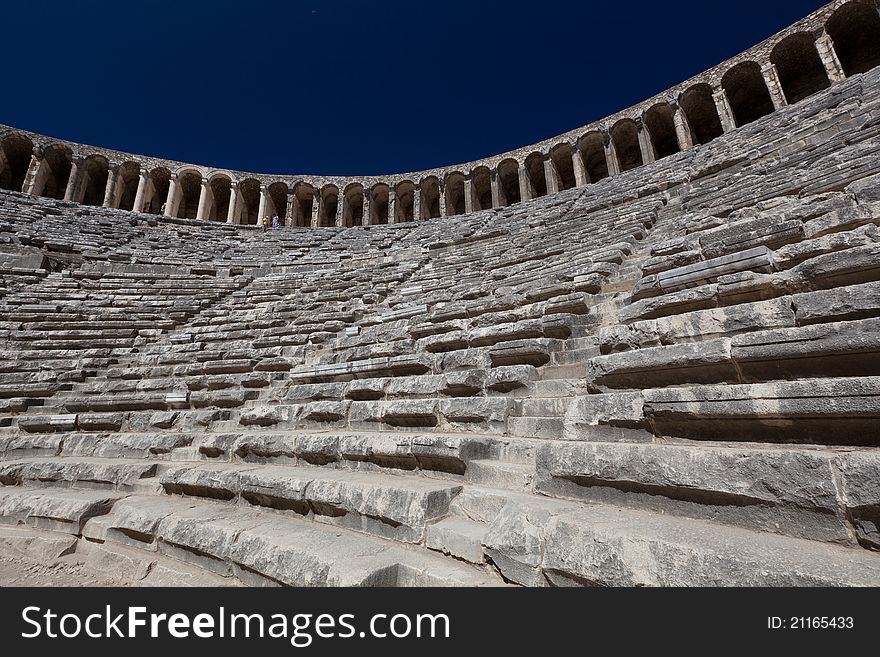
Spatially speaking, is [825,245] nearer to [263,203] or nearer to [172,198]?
[263,203]

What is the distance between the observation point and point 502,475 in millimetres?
2848

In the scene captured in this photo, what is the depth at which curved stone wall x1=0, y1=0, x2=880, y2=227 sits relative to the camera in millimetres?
16109

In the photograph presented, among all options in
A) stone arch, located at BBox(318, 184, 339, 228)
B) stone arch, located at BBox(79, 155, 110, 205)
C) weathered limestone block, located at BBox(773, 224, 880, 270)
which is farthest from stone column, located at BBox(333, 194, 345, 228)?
weathered limestone block, located at BBox(773, 224, 880, 270)

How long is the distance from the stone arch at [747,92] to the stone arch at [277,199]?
22372 millimetres

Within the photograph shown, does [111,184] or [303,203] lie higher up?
[303,203]

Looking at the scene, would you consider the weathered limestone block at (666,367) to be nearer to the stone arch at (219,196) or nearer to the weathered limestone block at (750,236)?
the weathered limestone block at (750,236)

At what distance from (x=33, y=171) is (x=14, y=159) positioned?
104 inches

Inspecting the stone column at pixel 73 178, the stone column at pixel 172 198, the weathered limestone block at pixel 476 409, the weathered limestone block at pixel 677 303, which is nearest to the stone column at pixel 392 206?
the stone column at pixel 172 198

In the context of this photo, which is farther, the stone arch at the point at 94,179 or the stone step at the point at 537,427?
the stone arch at the point at 94,179

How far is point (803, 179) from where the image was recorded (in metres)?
5.11

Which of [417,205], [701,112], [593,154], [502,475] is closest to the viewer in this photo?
[502,475]

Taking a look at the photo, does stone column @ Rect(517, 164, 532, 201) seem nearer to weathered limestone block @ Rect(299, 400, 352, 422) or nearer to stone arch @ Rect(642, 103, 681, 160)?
stone arch @ Rect(642, 103, 681, 160)

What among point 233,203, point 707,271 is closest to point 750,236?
point 707,271

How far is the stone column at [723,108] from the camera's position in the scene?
667 inches
